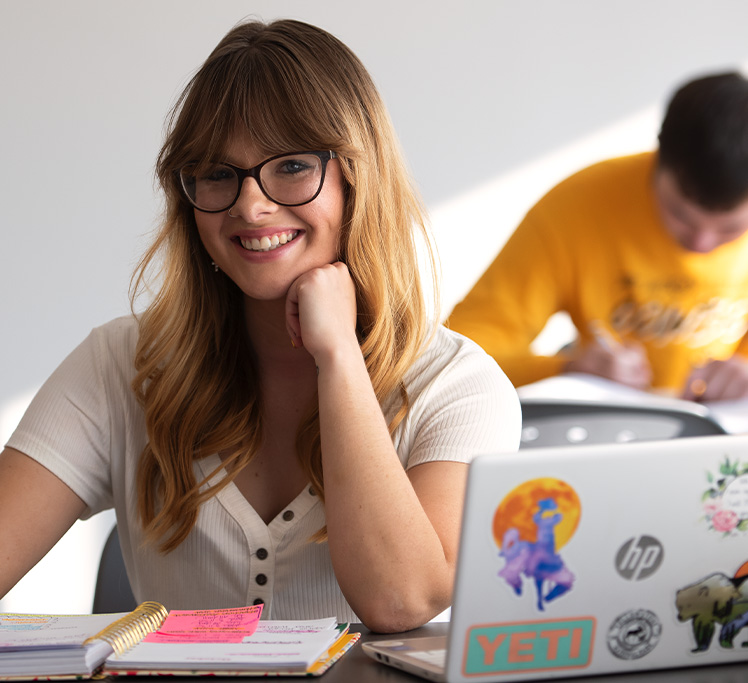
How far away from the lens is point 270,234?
4.29ft

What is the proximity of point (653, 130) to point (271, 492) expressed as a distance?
178 cm

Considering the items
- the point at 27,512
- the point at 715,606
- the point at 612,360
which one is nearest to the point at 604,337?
the point at 612,360

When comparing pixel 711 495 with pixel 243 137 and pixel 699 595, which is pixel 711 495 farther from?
pixel 243 137

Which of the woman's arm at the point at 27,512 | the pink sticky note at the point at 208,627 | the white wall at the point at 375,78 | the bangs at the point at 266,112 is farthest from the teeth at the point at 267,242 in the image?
the white wall at the point at 375,78

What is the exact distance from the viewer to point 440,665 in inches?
29.3

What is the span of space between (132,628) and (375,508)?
30 cm

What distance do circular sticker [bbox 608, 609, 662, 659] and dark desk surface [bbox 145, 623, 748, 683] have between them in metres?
0.02

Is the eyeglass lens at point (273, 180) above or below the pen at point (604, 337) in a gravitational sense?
above

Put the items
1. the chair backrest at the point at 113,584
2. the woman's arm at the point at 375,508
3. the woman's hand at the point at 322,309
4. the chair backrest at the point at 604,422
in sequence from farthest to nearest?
the chair backrest at the point at 604,422
the chair backrest at the point at 113,584
the woman's hand at the point at 322,309
the woman's arm at the point at 375,508

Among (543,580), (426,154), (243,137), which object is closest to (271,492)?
(243,137)

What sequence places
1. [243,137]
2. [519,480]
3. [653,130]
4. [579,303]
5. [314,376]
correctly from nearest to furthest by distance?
[519,480], [243,137], [314,376], [579,303], [653,130]

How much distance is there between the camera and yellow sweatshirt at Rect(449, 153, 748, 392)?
2.31m

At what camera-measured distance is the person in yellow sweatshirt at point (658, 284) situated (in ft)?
7.56

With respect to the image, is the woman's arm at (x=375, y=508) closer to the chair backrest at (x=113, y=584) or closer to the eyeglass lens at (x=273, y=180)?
the eyeglass lens at (x=273, y=180)
